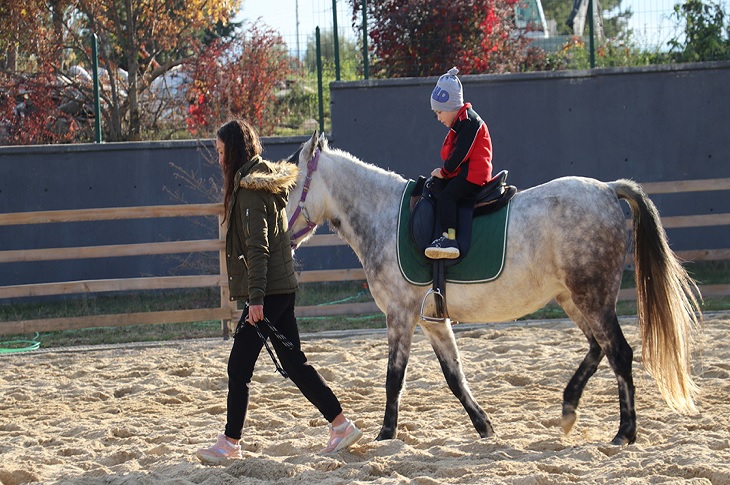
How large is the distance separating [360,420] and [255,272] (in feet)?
5.43

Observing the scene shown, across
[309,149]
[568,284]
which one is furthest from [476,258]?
[309,149]

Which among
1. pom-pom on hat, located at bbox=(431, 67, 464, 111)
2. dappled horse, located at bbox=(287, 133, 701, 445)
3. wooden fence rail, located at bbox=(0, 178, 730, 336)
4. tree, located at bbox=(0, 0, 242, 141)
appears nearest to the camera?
dappled horse, located at bbox=(287, 133, 701, 445)

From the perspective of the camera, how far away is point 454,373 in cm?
531

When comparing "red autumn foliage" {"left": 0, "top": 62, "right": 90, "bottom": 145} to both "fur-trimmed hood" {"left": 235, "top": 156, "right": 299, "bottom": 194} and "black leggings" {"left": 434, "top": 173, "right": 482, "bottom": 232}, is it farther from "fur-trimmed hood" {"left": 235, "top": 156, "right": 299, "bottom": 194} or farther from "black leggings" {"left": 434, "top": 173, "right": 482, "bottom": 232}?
"black leggings" {"left": 434, "top": 173, "right": 482, "bottom": 232}

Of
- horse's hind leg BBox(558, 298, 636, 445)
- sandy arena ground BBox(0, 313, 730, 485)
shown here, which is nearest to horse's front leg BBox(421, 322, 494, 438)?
sandy arena ground BBox(0, 313, 730, 485)

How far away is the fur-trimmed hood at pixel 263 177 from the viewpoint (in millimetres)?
4582

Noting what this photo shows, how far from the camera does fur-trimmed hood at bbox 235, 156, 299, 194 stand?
458cm

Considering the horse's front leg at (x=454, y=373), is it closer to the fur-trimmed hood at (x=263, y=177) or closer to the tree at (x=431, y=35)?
the fur-trimmed hood at (x=263, y=177)

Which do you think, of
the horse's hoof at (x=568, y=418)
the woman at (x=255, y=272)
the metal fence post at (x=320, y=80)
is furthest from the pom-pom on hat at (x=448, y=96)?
the metal fence post at (x=320, y=80)

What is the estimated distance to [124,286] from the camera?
9.36 metres

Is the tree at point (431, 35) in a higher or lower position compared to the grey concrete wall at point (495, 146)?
higher

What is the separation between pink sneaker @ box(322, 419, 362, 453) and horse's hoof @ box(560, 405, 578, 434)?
3.90ft

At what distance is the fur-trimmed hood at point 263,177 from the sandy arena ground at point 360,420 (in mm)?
1422

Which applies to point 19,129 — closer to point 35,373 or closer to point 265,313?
point 35,373
